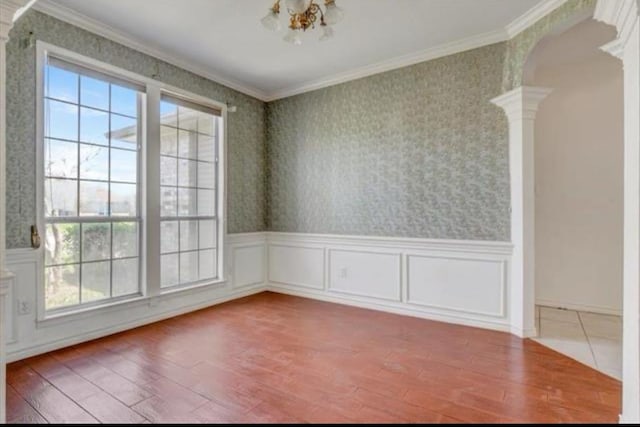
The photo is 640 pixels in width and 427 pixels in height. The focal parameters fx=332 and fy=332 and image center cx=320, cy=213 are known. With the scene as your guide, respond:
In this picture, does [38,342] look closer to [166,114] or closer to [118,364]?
[118,364]

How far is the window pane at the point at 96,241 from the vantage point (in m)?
2.98

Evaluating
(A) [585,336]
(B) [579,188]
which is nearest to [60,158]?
(A) [585,336]

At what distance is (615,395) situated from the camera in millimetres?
2061

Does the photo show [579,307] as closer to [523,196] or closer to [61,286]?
[523,196]

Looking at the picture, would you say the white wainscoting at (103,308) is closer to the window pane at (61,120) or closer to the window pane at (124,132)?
the window pane at (61,120)

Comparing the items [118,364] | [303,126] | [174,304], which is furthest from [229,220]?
[118,364]

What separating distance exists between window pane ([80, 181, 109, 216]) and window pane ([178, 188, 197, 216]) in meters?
0.76

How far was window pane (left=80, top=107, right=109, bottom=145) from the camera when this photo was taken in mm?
2963

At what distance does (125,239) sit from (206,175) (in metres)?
1.18

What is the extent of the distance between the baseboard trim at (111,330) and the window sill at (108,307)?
0.15 meters

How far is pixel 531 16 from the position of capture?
2.79 metres

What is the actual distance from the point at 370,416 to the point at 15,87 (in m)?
3.40

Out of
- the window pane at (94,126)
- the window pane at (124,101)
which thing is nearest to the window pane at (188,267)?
the window pane at (94,126)

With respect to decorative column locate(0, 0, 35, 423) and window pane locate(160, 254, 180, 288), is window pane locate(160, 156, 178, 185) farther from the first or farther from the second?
decorative column locate(0, 0, 35, 423)
